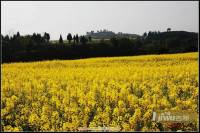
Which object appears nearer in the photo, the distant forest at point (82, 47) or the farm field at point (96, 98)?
the farm field at point (96, 98)

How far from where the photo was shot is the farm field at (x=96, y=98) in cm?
1054

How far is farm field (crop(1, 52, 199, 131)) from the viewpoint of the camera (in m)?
10.5

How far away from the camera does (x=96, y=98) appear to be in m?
12.3

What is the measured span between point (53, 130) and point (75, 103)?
1.74 m

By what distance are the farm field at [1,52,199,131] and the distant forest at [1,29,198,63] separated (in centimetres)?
455

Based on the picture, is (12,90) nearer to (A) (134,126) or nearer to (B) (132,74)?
(B) (132,74)

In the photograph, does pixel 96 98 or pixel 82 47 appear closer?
pixel 96 98

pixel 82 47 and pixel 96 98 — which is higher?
pixel 82 47

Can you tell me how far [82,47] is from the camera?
25391 mm

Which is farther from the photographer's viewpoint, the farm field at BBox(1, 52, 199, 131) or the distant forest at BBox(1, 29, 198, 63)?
the distant forest at BBox(1, 29, 198, 63)

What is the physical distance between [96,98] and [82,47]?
522 inches

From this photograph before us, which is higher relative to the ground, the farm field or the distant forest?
the distant forest

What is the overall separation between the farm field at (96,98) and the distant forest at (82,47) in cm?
455

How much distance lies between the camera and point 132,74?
614 inches
